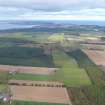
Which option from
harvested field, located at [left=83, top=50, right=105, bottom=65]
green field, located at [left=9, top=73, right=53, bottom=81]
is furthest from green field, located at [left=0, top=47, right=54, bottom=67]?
harvested field, located at [left=83, top=50, right=105, bottom=65]

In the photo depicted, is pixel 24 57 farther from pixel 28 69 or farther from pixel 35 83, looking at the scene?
pixel 35 83

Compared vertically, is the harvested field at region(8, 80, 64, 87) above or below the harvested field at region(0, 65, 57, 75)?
above

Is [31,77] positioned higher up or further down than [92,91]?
further down

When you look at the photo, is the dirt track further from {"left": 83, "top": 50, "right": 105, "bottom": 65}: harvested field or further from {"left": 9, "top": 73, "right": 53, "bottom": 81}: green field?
{"left": 83, "top": 50, "right": 105, "bottom": 65}: harvested field

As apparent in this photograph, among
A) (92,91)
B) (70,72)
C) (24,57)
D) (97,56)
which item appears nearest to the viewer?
(92,91)

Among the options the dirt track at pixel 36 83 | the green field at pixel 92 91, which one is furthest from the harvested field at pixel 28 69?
the green field at pixel 92 91

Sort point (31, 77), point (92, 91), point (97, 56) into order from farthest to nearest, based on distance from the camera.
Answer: point (97, 56) → point (31, 77) → point (92, 91)

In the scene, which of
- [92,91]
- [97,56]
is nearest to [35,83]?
[92,91]
